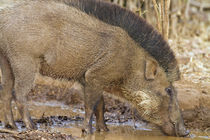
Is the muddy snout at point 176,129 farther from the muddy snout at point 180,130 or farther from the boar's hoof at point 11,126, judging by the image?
the boar's hoof at point 11,126

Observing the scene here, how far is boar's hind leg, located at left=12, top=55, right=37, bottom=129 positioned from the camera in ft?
21.1

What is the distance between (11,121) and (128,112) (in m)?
2.18

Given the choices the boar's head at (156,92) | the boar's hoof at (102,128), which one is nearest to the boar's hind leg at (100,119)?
the boar's hoof at (102,128)

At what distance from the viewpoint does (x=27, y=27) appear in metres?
6.42

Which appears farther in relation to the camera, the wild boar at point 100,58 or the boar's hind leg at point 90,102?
the boar's hind leg at point 90,102

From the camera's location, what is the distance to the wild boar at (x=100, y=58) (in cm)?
656

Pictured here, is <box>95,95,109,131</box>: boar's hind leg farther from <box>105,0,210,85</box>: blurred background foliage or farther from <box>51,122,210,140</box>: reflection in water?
<box>105,0,210,85</box>: blurred background foliage

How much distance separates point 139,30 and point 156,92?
1001 mm

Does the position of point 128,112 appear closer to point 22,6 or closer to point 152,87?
point 152,87

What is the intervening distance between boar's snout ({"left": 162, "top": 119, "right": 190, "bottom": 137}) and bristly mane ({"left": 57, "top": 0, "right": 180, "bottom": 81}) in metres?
0.70

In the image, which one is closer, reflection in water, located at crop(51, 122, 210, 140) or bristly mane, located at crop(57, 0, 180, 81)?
reflection in water, located at crop(51, 122, 210, 140)

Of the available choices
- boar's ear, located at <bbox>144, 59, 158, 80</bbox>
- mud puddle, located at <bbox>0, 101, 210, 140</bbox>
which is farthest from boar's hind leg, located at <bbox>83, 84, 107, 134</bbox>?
boar's ear, located at <bbox>144, 59, 158, 80</bbox>

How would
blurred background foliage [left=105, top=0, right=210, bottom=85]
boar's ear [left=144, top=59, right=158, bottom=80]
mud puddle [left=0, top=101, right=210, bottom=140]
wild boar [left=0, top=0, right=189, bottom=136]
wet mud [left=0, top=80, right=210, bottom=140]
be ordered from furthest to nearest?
blurred background foliage [left=105, top=0, right=210, bottom=85], boar's ear [left=144, top=59, right=158, bottom=80], wild boar [left=0, top=0, right=189, bottom=136], wet mud [left=0, top=80, right=210, bottom=140], mud puddle [left=0, top=101, right=210, bottom=140]

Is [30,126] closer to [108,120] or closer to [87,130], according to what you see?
[87,130]
